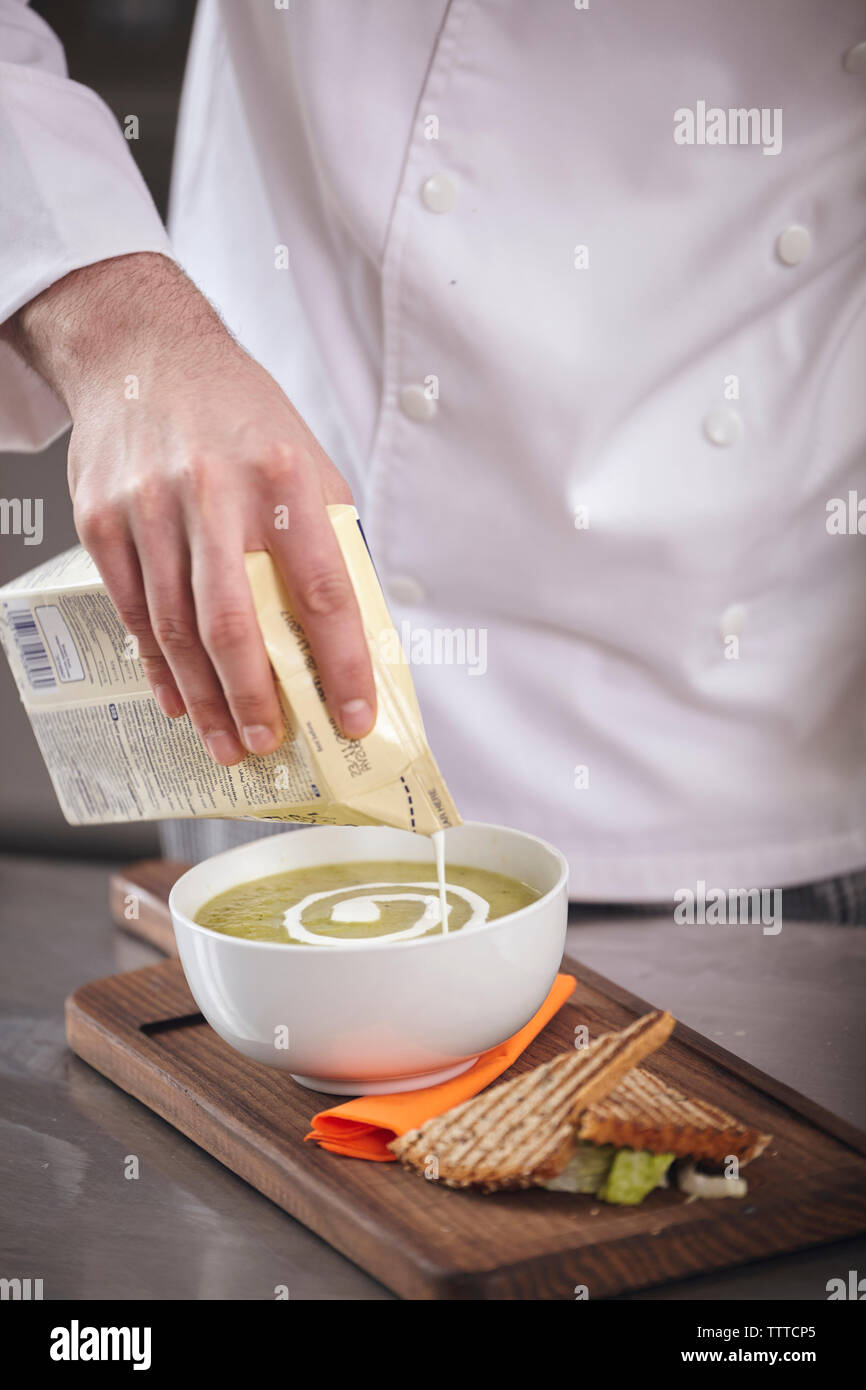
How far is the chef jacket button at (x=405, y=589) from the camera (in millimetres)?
1363

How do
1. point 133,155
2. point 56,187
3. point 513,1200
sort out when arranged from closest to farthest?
point 513,1200 < point 56,187 < point 133,155

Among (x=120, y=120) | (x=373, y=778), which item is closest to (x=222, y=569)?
(x=373, y=778)

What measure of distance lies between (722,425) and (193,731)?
67 centimetres

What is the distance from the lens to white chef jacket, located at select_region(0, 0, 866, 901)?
1.20m

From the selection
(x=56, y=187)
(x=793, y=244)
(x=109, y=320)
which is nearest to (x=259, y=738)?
(x=109, y=320)

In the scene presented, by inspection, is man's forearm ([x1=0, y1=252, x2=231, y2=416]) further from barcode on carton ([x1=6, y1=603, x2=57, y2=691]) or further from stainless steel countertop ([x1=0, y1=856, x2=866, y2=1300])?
stainless steel countertop ([x1=0, y1=856, x2=866, y2=1300])

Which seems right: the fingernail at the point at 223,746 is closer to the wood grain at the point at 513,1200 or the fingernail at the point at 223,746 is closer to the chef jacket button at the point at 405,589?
the wood grain at the point at 513,1200

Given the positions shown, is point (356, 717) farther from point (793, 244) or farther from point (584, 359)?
point (793, 244)

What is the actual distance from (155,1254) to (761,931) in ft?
2.31

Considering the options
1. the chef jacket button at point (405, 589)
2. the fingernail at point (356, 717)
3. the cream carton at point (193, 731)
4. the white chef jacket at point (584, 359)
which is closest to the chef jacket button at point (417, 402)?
the white chef jacket at point (584, 359)

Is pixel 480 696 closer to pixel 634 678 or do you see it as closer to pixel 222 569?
pixel 634 678

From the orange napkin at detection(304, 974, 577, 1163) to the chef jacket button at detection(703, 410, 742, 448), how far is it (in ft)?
2.17

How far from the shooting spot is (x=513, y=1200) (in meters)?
0.78

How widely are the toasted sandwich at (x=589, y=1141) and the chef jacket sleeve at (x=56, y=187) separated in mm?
691
